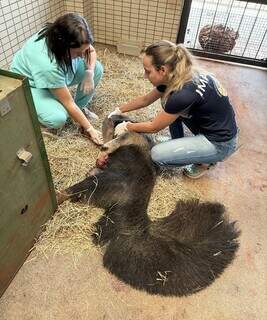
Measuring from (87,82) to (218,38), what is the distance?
179 centimetres

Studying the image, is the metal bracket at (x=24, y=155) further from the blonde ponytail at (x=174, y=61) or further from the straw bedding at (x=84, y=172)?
the blonde ponytail at (x=174, y=61)

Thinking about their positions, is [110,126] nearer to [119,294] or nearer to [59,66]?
[59,66]

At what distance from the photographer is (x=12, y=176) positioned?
3.51 ft

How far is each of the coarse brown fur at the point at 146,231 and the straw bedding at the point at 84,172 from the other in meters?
0.06

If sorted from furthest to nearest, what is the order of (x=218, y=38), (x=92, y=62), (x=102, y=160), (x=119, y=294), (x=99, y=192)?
(x=218, y=38) < (x=92, y=62) < (x=102, y=160) < (x=99, y=192) < (x=119, y=294)

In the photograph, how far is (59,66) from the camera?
5.49ft

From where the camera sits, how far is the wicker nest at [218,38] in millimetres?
3123

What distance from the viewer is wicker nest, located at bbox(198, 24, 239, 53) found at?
312cm

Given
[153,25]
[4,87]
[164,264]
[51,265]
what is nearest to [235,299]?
[164,264]

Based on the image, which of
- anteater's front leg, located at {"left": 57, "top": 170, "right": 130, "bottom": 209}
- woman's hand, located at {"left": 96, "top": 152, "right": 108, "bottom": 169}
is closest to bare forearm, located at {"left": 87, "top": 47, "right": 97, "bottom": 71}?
woman's hand, located at {"left": 96, "top": 152, "right": 108, "bottom": 169}

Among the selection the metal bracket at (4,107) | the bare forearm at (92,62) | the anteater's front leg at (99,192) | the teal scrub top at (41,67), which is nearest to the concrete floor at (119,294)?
the anteater's front leg at (99,192)

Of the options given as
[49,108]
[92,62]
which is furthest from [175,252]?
[92,62]

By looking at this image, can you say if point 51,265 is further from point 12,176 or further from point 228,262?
point 228,262

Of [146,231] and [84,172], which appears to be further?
[84,172]
